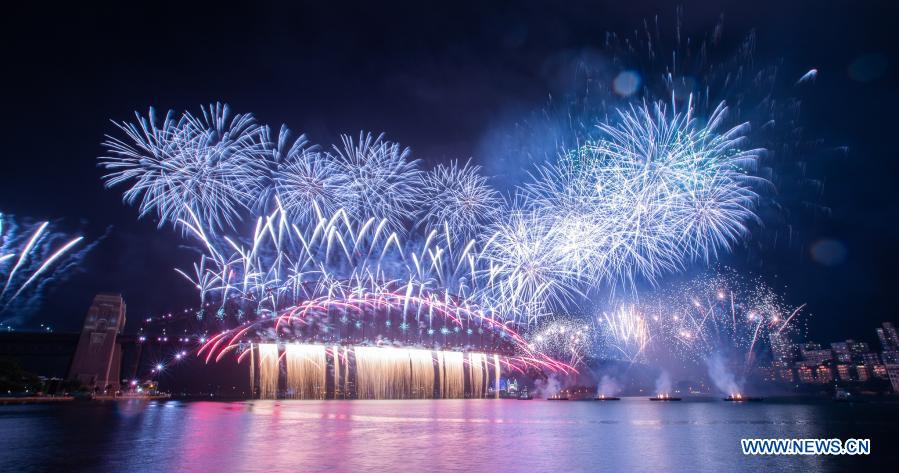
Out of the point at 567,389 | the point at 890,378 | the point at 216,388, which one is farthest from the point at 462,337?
the point at 890,378

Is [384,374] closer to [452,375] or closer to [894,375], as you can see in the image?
[452,375]

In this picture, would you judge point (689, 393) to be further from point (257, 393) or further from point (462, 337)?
point (257, 393)

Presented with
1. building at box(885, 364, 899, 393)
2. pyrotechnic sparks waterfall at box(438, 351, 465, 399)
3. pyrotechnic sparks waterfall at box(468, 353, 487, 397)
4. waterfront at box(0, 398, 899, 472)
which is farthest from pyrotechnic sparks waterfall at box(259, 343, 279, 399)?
building at box(885, 364, 899, 393)

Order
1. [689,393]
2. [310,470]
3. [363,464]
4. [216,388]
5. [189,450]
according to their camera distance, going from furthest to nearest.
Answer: [689,393], [216,388], [189,450], [363,464], [310,470]

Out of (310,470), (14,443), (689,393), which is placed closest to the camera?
(310,470)

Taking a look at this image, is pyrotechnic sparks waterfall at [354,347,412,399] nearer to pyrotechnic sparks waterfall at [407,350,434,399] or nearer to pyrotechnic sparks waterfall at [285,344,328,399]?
pyrotechnic sparks waterfall at [407,350,434,399]

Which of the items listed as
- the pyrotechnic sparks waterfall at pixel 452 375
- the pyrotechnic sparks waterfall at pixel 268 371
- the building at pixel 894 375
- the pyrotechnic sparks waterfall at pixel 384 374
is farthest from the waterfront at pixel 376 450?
the building at pixel 894 375

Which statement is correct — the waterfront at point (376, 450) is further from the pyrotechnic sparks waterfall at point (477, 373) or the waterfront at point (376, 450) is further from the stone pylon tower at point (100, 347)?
the pyrotechnic sparks waterfall at point (477, 373)
